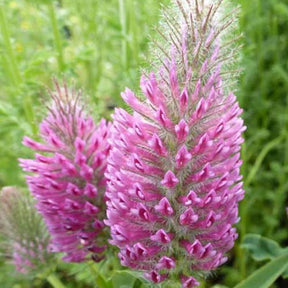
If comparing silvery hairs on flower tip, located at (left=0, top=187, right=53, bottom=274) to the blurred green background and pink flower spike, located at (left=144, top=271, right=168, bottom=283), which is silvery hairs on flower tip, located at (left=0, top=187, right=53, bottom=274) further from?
pink flower spike, located at (left=144, top=271, right=168, bottom=283)

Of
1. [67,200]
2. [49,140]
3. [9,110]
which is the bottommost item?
[67,200]

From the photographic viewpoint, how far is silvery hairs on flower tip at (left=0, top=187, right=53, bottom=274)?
2.30 meters

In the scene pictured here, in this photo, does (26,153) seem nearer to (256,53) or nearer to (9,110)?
(9,110)

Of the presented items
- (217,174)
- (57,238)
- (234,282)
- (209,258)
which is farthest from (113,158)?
(234,282)

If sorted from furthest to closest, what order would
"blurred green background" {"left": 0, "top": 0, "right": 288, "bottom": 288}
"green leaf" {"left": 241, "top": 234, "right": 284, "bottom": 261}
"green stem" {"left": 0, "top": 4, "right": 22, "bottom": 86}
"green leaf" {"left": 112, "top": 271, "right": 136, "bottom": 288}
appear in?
"blurred green background" {"left": 0, "top": 0, "right": 288, "bottom": 288} → "green stem" {"left": 0, "top": 4, "right": 22, "bottom": 86} → "green leaf" {"left": 241, "top": 234, "right": 284, "bottom": 261} → "green leaf" {"left": 112, "top": 271, "right": 136, "bottom": 288}

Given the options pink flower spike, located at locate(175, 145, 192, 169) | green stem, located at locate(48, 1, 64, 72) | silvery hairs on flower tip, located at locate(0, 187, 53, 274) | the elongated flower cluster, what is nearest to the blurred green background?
green stem, located at locate(48, 1, 64, 72)

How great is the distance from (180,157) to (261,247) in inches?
33.3

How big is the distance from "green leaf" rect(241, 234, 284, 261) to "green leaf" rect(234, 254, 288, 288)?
12.1 inches

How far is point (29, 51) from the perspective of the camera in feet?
15.0

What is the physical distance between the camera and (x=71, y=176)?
193cm

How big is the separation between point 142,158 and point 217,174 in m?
0.23

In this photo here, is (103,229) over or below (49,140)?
below

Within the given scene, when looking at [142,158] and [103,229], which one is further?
[103,229]

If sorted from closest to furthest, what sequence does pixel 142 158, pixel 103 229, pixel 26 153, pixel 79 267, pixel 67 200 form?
pixel 142 158 < pixel 67 200 < pixel 103 229 < pixel 79 267 < pixel 26 153
